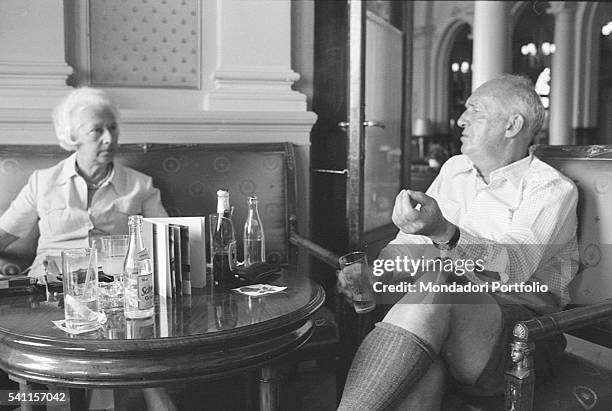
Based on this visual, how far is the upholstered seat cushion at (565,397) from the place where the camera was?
52.9 inches

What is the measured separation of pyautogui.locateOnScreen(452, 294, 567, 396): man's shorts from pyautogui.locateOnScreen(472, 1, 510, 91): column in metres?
3.59

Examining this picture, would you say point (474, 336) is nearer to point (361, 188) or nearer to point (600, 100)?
point (361, 188)

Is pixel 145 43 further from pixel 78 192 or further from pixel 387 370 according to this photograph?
pixel 387 370

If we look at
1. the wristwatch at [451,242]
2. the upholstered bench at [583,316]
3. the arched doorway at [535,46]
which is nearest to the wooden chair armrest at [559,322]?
the upholstered bench at [583,316]

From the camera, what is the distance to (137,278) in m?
1.30

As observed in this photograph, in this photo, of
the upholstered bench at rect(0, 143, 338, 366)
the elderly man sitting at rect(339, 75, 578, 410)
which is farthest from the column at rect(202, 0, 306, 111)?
the elderly man sitting at rect(339, 75, 578, 410)

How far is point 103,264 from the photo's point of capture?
1515mm

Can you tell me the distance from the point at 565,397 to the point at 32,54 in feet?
6.82

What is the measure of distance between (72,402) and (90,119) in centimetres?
94

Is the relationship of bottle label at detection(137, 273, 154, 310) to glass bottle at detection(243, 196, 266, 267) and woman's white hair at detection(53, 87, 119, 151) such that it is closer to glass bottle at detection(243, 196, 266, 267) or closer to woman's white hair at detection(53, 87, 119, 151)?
glass bottle at detection(243, 196, 266, 267)

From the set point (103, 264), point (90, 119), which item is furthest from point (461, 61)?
point (103, 264)

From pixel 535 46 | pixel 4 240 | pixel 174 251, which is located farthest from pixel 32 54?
pixel 535 46

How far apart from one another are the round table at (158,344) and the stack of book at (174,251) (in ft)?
0.21

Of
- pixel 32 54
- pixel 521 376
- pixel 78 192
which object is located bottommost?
pixel 521 376
